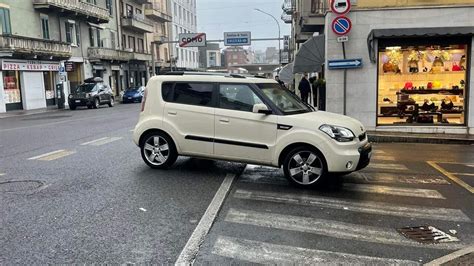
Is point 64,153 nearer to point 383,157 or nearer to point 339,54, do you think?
point 383,157

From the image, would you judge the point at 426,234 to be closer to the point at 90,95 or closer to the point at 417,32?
the point at 417,32

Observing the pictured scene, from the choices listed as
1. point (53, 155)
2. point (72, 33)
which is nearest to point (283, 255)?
point (53, 155)

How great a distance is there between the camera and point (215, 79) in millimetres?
7793

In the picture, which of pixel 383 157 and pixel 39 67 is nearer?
pixel 383 157

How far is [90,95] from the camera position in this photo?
30.5m

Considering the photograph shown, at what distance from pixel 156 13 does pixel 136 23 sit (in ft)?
31.3

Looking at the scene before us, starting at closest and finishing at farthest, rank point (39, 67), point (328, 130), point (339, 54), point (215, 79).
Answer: point (328, 130) < point (215, 79) < point (339, 54) < point (39, 67)

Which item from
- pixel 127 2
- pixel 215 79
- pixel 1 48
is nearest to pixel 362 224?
pixel 215 79

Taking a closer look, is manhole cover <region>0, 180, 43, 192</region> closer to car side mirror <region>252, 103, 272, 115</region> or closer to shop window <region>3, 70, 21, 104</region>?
car side mirror <region>252, 103, 272, 115</region>

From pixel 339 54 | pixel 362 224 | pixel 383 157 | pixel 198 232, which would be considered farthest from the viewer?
pixel 339 54

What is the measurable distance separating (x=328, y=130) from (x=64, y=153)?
6.36 m

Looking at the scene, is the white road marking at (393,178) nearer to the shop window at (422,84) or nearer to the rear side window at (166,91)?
the rear side window at (166,91)

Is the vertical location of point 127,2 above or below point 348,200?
above

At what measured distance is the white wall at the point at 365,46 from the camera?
12844 millimetres
